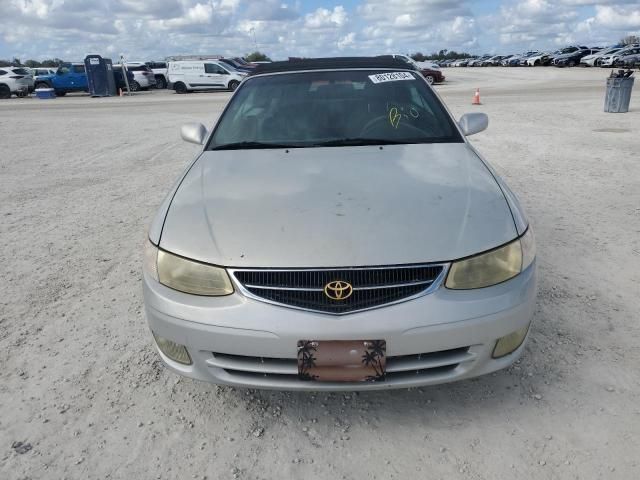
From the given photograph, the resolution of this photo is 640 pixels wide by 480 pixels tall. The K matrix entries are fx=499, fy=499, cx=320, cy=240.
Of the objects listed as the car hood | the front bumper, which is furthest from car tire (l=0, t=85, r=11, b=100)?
the front bumper

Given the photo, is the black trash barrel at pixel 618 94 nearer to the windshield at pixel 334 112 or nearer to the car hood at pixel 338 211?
the windshield at pixel 334 112

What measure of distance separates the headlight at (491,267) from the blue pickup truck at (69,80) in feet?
98.5

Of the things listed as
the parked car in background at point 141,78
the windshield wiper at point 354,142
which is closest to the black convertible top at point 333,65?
the windshield wiper at point 354,142

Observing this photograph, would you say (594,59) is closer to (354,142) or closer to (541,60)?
(541,60)

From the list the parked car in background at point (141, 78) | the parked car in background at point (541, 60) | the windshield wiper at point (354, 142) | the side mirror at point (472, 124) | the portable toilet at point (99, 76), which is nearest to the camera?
the windshield wiper at point (354, 142)

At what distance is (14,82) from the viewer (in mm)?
25781

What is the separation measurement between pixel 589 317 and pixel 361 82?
2127mm

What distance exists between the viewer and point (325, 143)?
3064 millimetres

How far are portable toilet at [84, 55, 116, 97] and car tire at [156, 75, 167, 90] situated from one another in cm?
492

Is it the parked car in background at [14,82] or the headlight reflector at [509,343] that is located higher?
the parked car in background at [14,82]

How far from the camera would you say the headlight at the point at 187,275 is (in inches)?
79.2

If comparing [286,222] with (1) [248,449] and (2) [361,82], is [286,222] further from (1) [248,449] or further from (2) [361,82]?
(2) [361,82]

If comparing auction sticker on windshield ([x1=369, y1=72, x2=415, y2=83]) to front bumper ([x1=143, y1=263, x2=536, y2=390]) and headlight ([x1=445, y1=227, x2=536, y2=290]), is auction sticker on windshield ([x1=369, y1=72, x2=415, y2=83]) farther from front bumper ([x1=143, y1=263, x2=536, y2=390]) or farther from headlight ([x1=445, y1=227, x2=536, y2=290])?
front bumper ([x1=143, y1=263, x2=536, y2=390])

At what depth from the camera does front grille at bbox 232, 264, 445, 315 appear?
1.94m
